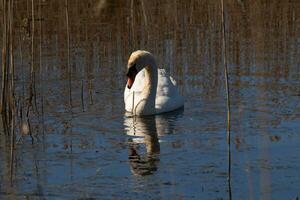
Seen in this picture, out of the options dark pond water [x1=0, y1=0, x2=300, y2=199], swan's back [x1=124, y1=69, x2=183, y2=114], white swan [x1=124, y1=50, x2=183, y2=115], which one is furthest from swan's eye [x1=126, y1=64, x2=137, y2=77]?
dark pond water [x1=0, y1=0, x2=300, y2=199]

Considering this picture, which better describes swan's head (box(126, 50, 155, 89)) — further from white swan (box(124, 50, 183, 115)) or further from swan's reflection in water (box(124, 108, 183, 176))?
swan's reflection in water (box(124, 108, 183, 176))

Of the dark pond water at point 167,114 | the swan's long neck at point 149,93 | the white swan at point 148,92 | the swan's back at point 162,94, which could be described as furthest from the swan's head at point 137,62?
the dark pond water at point 167,114

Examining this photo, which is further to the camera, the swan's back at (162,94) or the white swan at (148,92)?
the swan's back at (162,94)

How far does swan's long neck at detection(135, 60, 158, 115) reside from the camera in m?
11.8

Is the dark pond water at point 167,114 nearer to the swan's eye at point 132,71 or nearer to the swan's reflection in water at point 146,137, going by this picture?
the swan's reflection in water at point 146,137

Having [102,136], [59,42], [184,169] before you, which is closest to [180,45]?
[59,42]

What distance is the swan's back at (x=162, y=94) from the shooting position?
11969mm

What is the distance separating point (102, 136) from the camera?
407 inches

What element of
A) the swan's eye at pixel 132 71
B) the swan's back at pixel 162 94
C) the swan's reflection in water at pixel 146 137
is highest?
the swan's eye at pixel 132 71

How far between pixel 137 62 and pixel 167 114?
0.82 m

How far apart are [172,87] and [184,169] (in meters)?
3.77

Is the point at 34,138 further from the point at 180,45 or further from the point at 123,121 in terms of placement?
the point at 180,45

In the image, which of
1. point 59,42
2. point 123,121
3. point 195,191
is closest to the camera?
point 195,191

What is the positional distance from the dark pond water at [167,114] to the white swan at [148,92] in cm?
22
